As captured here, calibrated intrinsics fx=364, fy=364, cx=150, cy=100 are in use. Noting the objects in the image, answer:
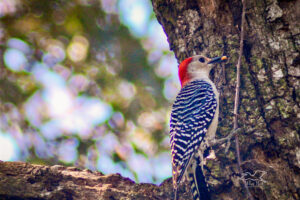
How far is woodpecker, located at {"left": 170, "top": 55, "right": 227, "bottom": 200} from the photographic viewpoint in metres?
3.81

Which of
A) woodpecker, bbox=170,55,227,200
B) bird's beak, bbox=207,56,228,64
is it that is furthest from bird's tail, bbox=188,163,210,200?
bird's beak, bbox=207,56,228,64

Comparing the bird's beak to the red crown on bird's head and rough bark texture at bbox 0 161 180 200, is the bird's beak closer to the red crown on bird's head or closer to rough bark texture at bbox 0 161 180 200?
the red crown on bird's head

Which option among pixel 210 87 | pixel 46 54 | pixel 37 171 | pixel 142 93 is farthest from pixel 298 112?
pixel 46 54

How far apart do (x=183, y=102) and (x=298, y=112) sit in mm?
1825

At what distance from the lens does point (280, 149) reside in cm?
332

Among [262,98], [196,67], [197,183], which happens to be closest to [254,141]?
[262,98]

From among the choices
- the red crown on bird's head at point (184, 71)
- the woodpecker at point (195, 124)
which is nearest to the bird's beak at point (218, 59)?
the woodpecker at point (195, 124)

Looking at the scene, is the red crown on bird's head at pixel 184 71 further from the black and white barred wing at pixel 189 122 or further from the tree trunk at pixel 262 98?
the tree trunk at pixel 262 98

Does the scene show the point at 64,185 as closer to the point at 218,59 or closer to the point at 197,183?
the point at 197,183

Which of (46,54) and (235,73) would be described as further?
(46,54)

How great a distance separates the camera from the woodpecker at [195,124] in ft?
12.5

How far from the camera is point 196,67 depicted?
4.74 meters

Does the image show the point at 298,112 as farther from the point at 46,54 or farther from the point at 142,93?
the point at 46,54

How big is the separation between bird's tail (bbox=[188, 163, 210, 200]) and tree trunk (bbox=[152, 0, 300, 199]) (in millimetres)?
70
